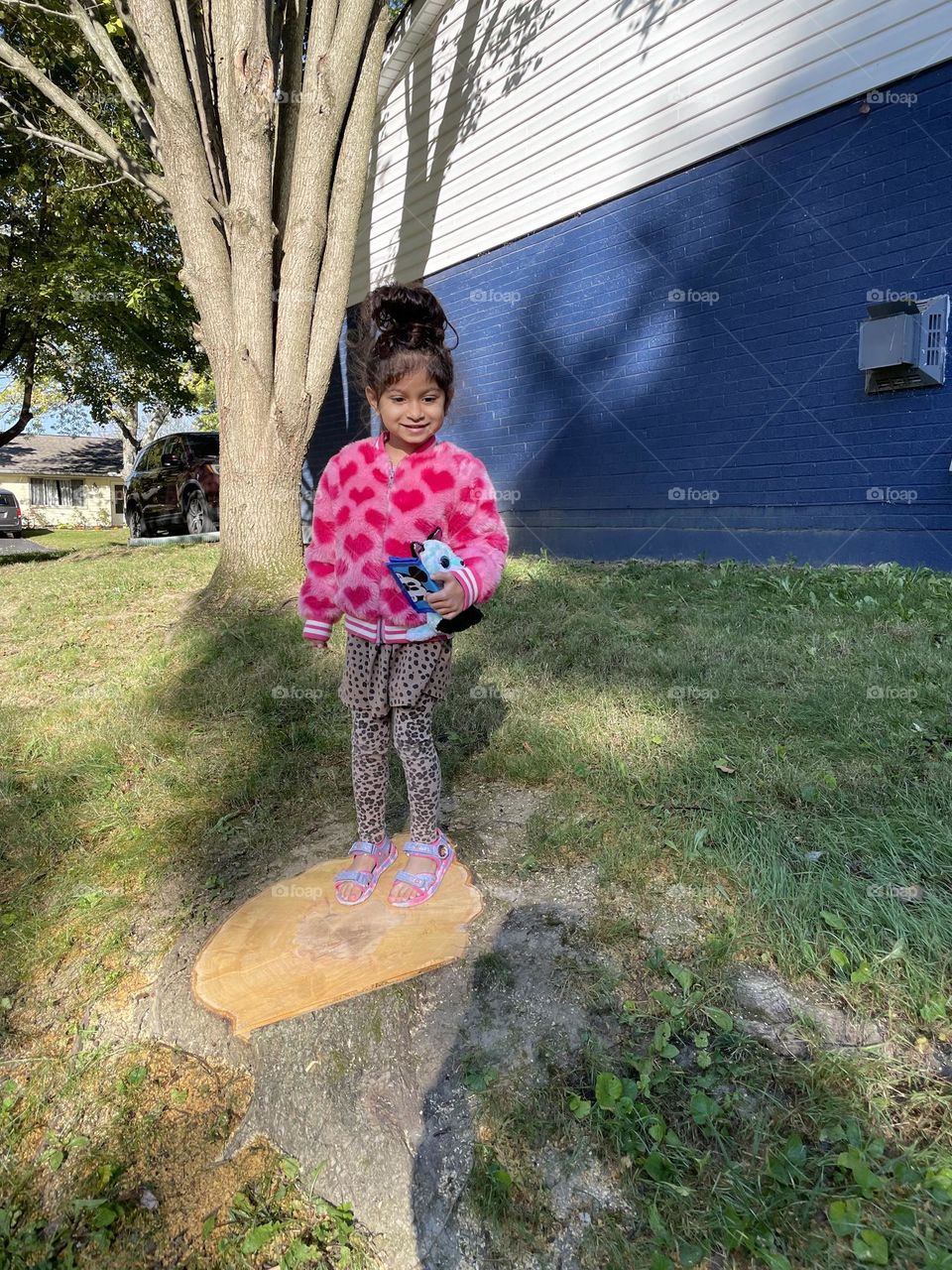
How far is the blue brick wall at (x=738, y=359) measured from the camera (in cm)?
602

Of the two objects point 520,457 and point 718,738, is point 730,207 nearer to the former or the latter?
point 520,457

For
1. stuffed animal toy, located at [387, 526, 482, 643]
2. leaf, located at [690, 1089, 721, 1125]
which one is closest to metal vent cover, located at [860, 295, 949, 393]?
stuffed animal toy, located at [387, 526, 482, 643]

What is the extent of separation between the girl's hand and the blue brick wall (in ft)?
17.2

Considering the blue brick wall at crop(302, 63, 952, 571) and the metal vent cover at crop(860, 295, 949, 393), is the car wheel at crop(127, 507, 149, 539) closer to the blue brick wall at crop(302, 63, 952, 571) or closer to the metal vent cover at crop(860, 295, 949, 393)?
the blue brick wall at crop(302, 63, 952, 571)

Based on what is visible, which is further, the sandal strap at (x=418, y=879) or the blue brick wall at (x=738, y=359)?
the blue brick wall at (x=738, y=359)

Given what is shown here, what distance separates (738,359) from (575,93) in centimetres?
359

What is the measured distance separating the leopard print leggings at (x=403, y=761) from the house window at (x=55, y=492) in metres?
48.4

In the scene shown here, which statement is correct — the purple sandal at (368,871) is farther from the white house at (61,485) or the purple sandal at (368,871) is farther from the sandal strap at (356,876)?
the white house at (61,485)

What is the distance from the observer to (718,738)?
3445 mm

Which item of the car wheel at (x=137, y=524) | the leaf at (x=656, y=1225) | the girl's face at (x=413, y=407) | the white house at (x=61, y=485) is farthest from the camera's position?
the white house at (x=61, y=485)

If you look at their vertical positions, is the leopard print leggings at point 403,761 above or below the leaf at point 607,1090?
above

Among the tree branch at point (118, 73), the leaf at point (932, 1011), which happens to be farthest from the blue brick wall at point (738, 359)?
the leaf at point (932, 1011)

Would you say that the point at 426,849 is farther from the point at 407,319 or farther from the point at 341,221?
the point at 341,221

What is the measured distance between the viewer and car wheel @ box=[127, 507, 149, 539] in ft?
45.3
